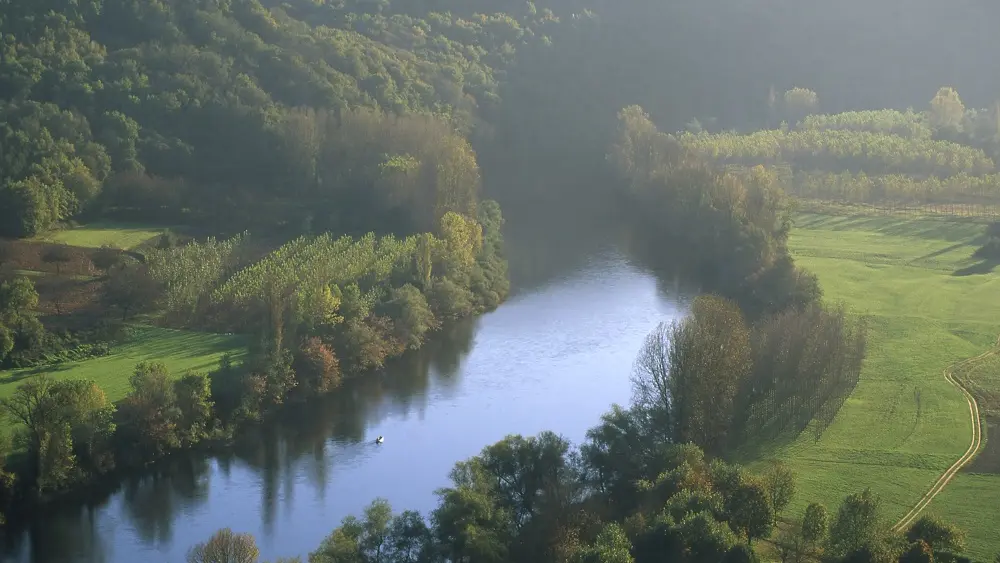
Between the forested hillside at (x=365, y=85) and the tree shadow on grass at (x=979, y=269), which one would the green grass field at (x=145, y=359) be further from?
the tree shadow on grass at (x=979, y=269)

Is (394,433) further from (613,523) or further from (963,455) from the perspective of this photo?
(963,455)

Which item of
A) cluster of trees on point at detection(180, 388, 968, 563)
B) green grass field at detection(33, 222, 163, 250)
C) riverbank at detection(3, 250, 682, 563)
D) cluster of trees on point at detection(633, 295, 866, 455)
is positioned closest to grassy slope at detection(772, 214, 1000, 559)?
cluster of trees on point at detection(633, 295, 866, 455)

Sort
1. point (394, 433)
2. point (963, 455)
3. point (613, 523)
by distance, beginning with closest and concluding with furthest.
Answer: point (613, 523) → point (963, 455) → point (394, 433)

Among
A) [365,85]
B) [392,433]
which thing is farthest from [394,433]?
[365,85]

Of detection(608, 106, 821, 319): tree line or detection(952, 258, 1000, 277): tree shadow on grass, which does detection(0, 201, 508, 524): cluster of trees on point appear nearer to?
detection(608, 106, 821, 319): tree line

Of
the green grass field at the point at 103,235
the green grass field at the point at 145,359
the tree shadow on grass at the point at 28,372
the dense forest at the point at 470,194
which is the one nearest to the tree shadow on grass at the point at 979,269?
the dense forest at the point at 470,194

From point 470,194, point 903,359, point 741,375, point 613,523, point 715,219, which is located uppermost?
point 470,194
